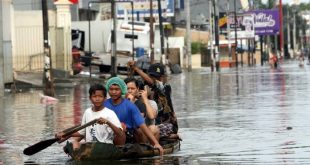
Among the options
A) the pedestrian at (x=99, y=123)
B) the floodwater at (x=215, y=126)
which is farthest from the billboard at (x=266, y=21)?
the pedestrian at (x=99, y=123)

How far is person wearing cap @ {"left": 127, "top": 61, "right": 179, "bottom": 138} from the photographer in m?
14.5

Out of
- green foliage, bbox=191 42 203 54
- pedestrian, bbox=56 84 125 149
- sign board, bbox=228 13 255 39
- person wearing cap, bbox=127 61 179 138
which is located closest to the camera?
pedestrian, bbox=56 84 125 149

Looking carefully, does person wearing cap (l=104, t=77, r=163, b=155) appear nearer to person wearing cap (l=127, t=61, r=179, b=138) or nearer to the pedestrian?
the pedestrian

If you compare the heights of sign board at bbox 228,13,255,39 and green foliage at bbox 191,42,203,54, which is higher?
sign board at bbox 228,13,255,39

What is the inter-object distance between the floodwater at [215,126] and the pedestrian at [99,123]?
436 mm

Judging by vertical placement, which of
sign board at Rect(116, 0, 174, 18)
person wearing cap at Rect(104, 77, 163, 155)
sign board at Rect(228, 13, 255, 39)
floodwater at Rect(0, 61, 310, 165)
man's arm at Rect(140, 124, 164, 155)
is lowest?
floodwater at Rect(0, 61, 310, 165)

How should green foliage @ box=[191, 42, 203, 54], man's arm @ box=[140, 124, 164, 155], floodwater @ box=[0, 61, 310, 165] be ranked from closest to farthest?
1. man's arm @ box=[140, 124, 164, 155]
2. floodwater @ box=[0, 61, 310, 165]
3. green foliage @ box=[191, 42, 203, 54]

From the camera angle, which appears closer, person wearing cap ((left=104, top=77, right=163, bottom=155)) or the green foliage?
person wearing cap ((left=104, top=77, right=163, bottom=155))

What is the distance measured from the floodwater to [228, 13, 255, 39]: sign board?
222 feet

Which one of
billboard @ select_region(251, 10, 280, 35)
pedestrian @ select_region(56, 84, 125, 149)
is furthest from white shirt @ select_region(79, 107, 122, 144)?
billboard @ select_region(251, 10, 280, 35)

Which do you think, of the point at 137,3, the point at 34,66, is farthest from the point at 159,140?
the point at 137,3

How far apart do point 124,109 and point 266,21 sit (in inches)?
3680

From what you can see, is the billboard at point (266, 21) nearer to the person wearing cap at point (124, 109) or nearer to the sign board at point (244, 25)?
the sign board at point (244, 25)

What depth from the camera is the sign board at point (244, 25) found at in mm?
102125
